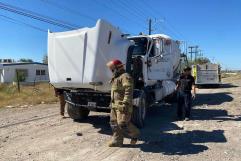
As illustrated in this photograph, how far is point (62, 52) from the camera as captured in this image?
962 centimetres

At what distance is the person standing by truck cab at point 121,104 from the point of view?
778 cm

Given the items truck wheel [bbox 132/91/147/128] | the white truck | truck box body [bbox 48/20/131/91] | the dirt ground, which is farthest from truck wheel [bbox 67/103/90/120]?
truck wheel [bbox 132/91/147/128]

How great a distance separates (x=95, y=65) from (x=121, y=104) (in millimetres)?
1630

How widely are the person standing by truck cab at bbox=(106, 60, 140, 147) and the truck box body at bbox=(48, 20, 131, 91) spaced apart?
1.17 meters

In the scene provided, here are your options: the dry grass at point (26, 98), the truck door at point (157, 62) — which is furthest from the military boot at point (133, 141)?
the dry grass at point (26, 98)

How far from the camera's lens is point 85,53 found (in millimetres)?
9188

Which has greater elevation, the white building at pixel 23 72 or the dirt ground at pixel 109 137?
the white building at pixel 23 72

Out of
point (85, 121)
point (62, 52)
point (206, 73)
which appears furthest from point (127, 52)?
point (206, 73)

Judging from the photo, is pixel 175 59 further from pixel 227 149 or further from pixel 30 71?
pixel 30 71

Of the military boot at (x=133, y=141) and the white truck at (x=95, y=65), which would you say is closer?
the military boot at (x=133, y=141)

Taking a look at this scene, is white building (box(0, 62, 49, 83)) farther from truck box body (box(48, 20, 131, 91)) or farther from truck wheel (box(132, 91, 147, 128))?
truck wheel (box(132, 91, 147, 128))

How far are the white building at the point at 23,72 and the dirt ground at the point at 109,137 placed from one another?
1796 inches

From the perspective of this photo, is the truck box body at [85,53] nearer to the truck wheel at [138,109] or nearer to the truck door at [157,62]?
the truck wheel at [138,109]

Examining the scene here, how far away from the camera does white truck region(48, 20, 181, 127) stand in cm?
914
